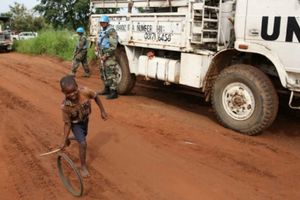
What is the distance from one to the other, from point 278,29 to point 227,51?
46.4 inches

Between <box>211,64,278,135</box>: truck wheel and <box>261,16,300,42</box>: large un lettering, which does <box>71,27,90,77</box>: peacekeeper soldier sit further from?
<box>261,16,300,42</box>: large un lettering

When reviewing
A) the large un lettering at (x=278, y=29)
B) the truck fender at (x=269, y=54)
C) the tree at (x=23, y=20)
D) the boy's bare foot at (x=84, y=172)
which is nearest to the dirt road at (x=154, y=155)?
the boy's bare foot at (x=84, y=172)

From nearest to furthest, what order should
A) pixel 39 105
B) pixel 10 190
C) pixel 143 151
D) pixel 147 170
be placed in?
pixel 10 190, pixel 147 170, pixel 143 151, pixel 39 105

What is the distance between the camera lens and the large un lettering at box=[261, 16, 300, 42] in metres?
6.09

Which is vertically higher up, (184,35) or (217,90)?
(184,35)

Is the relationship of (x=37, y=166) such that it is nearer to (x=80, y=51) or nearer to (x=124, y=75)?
(x=124, y=75)

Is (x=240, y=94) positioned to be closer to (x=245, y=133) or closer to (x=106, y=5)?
(x=245, y=133)

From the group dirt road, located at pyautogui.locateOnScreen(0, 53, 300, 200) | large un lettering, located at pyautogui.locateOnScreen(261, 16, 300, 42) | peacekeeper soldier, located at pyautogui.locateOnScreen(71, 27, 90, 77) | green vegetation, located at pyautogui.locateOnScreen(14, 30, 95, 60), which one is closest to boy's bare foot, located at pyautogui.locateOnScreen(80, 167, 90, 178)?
dirt road, located at pyautogui.locateOnScreen(0, 53, 300, 200)

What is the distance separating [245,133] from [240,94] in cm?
63

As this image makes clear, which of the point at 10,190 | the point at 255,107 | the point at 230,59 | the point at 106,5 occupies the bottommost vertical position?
the point at 10,190

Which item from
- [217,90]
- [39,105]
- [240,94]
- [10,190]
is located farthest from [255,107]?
[39,105]

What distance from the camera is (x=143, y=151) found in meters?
6.01

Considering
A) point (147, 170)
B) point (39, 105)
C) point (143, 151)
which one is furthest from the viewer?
point (39, 105)

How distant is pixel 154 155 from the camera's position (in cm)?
583
